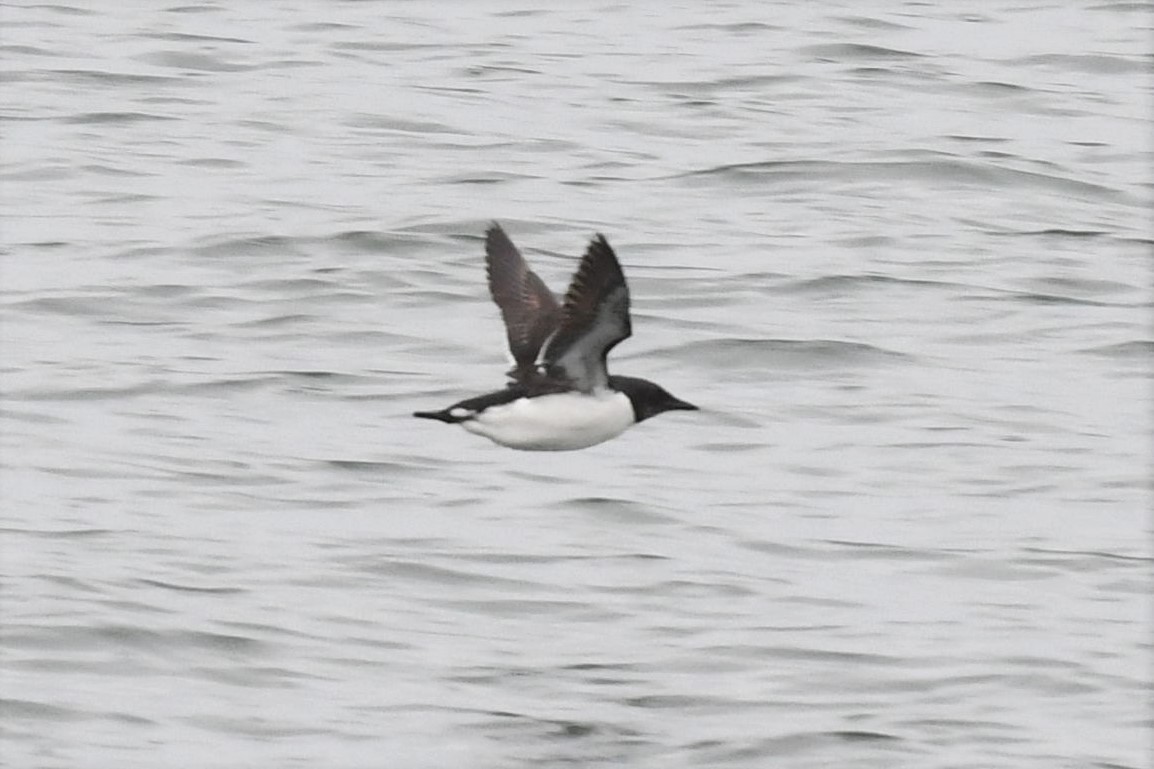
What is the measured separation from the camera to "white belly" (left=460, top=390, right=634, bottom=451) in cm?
873

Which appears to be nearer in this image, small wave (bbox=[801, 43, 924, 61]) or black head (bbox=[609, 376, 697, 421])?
black head (bbox=[609, 376, 697, 421])

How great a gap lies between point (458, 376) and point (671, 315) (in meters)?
1.38

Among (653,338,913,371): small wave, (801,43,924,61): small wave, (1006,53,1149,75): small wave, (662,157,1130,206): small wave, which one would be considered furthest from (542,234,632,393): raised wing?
(1006,53,1149,75): small wave

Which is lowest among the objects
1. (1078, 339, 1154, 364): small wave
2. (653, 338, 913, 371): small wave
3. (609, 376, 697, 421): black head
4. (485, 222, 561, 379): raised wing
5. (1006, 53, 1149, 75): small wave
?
(1078, 339, 1154, 364): small wave

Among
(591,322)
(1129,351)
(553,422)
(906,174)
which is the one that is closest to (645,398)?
(553,422)

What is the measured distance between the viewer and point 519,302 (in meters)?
9.56

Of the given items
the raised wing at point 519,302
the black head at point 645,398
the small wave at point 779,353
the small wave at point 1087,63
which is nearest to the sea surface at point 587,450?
the small wave at point 779,353

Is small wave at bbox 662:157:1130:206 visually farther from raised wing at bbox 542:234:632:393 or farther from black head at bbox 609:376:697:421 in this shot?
raised wing at bbox 542:234:632:393

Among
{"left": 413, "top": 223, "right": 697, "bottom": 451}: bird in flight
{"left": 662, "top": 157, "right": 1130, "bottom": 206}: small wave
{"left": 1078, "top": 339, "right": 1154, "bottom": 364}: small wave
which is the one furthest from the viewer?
{"left": 662, "top": 157, "right": 1130, "bottom": 206}: small wave

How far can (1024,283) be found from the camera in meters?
13.5

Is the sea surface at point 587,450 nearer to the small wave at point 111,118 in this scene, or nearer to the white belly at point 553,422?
the small wave at point 111,118

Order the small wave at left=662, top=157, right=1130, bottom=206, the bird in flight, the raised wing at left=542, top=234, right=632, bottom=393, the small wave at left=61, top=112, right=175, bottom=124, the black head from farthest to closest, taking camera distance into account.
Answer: the small wave at left=61, top=112, right=175, bottom=124
the small wave at left=662, top=157, right=1130, bottom=206
the black head
the bird in flight
the raised wing at left=542, top=234, right=632, bottom=393

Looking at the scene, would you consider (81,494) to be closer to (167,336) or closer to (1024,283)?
(167,336)

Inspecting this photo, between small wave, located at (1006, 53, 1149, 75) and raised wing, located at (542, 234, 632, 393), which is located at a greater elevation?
raised wing, located at (542, 234, 632, 393)
